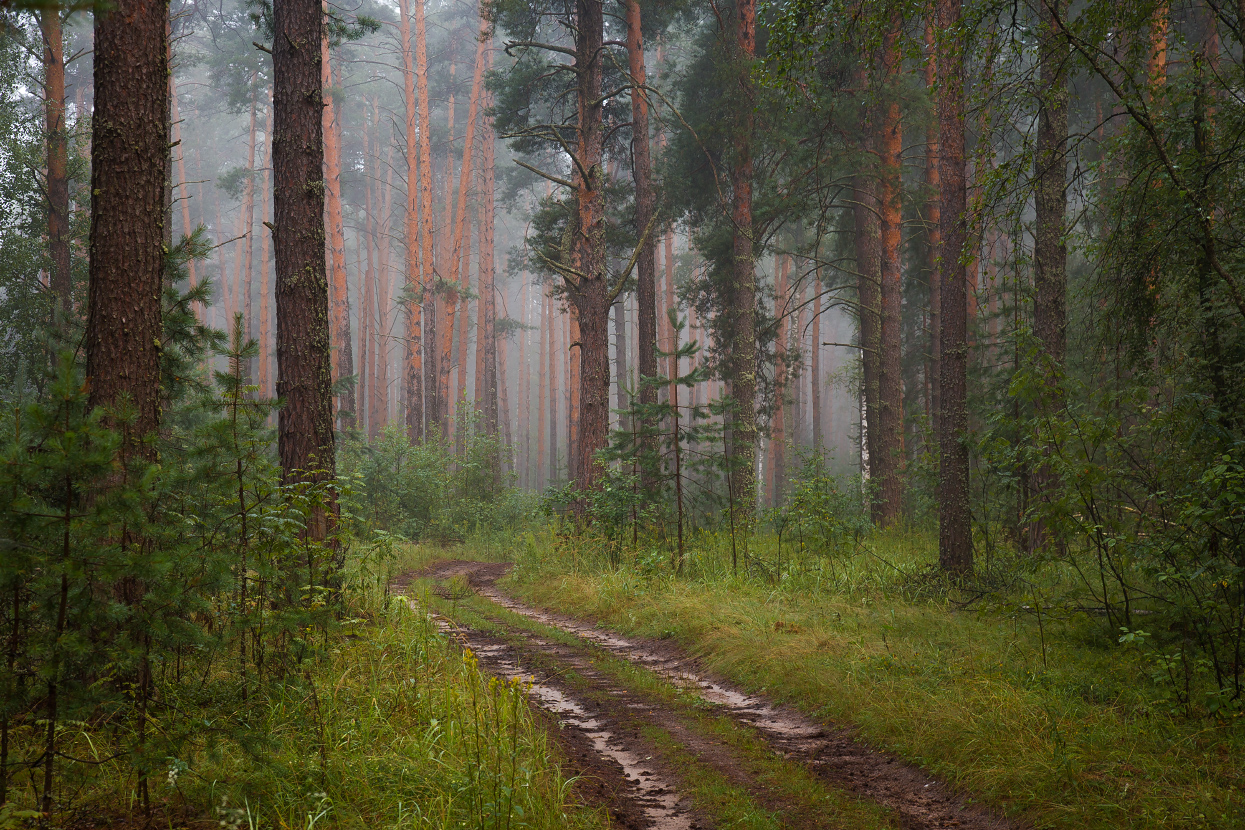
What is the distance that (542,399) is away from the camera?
131 ft

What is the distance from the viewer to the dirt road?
13.4ft

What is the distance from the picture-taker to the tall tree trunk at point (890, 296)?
49.9ft

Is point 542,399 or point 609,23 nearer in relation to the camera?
point 609,23

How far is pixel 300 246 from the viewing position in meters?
7.36

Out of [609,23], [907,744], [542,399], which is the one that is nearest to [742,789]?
[907,744]

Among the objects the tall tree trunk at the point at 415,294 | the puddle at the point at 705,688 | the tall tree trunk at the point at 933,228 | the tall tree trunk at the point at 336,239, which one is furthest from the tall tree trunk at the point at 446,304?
the puddle at the point at 705,688

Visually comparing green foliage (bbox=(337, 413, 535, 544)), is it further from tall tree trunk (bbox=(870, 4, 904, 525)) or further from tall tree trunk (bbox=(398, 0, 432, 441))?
tall tree trunk (bbox=(870, 4, 904, 525))

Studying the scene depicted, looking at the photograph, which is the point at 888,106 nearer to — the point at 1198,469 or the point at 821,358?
the point at 1198,469

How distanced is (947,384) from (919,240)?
11.1 meters

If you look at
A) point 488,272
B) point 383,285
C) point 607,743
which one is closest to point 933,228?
point 607,743

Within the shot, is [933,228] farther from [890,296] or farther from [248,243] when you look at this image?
[248,243]

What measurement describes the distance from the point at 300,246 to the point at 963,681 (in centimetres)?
720

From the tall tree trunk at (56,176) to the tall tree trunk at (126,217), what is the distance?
1035 centimetres

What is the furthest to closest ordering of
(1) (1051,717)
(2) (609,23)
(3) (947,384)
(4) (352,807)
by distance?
(2) (609,23), (3) (947,384), (1) (1051,717), (4) (352,807)
